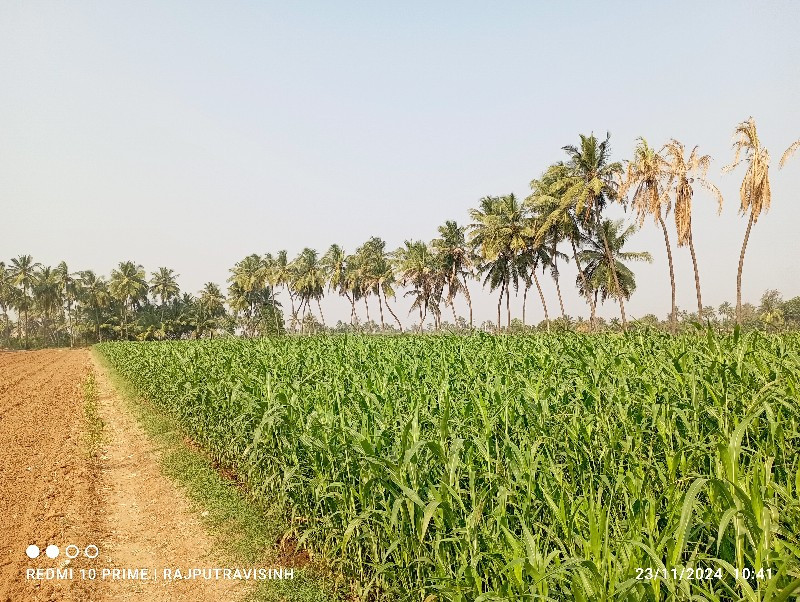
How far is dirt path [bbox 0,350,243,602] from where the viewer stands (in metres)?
5.33

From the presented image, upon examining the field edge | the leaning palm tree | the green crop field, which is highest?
the leaning palm tree

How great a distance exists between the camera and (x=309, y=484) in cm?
550

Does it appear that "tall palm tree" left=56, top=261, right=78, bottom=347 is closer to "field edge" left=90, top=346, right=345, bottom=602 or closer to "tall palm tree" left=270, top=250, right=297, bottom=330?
"tall palm tree" left=270, top=250, right=297, bottom=330

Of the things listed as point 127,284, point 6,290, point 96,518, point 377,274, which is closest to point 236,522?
point 96,518

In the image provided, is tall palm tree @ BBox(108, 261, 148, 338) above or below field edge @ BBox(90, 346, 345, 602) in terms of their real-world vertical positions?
above

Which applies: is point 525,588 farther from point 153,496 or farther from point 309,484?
point 153,496

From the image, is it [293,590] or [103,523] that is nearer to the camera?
[293,590]

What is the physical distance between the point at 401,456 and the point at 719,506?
210 centimetres

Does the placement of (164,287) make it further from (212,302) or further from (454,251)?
(454,251)

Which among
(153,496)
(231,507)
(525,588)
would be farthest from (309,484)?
(153,496)

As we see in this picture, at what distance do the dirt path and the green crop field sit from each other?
3.86ft

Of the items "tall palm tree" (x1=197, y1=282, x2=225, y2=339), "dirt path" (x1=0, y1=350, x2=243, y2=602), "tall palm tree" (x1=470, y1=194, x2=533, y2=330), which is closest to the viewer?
"dirt path" (x1=0, y1=350, x2=243, y2=602)

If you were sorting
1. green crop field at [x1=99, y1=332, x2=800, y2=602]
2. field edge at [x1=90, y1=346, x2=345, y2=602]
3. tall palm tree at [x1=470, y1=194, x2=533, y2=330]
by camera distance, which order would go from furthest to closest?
tall palm tree at [x1=470, y1=194, x2=533, y2=330], field edge at [x1=90, y1=346, x2=345, y2=602], green crop field at [x1=99, y1=332, x2=800, y2=602]

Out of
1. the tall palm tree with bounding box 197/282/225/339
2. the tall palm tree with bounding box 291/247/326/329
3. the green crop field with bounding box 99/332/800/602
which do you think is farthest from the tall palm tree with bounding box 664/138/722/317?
the tall palm tree with bounding box 197/282/225/339
